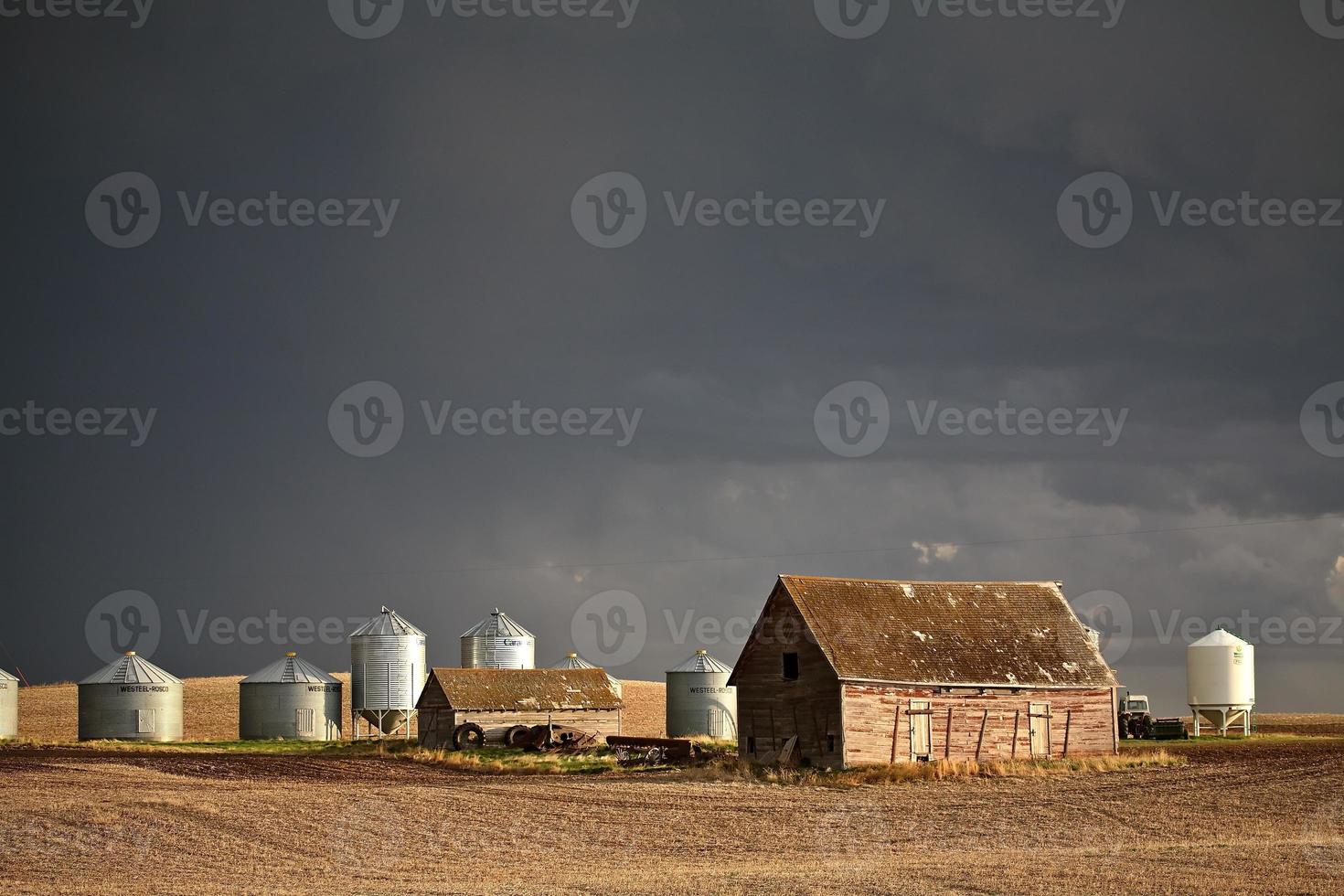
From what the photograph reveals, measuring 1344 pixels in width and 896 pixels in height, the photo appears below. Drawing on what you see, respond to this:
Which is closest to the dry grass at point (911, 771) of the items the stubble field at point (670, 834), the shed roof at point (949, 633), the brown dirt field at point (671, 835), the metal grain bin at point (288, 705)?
the stubble field at point (670, 834)

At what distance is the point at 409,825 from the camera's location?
26.2 meters

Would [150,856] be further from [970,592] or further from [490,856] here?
[970,592]

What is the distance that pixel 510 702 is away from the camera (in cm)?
5381

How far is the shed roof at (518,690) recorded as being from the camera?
5325cm

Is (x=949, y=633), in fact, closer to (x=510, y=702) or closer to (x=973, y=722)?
(x=973, y=722)

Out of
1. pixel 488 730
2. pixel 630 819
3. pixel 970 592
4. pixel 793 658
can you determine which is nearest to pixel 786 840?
pixel 630 819

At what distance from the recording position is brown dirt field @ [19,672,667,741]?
238 feet

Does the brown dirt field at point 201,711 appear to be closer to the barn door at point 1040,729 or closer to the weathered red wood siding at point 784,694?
the weathered red wood siding at point 784,694

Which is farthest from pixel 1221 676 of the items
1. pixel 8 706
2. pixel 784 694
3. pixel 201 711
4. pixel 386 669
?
pixel 201 711

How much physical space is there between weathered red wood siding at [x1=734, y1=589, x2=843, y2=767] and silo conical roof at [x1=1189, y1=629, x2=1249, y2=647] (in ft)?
84.7

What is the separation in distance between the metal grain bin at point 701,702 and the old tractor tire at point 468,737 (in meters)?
11.1

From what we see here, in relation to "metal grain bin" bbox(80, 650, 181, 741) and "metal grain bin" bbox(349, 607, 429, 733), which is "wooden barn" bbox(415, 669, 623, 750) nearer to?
"metal grain bin" bbox(349, 607, 429, 733)

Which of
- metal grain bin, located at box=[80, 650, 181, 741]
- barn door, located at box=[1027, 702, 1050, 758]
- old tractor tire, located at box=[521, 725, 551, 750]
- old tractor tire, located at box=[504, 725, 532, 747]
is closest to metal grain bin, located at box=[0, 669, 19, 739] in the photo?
metal grain bin, located at box=[80, 650, 181, 741]

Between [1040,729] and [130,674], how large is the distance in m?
41.3
